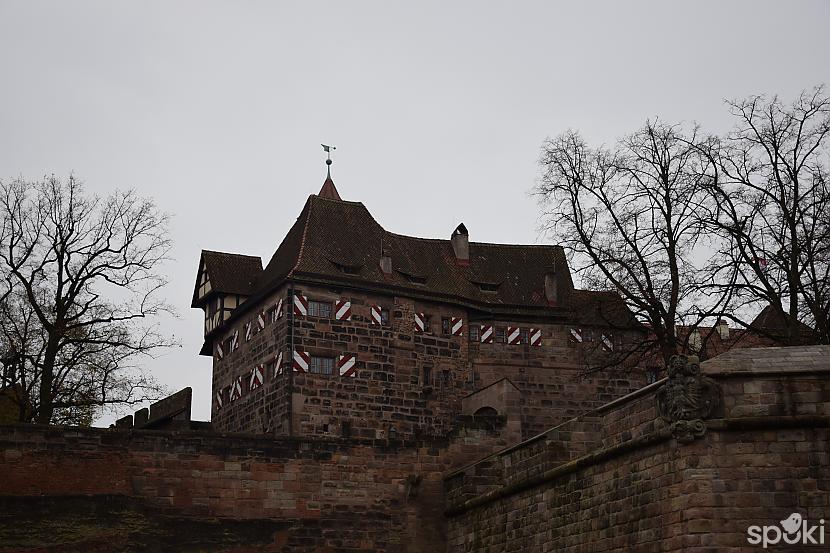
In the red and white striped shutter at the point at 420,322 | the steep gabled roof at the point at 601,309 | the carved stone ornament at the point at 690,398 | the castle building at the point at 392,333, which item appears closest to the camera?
the carved stone ornament at the point at 690,398

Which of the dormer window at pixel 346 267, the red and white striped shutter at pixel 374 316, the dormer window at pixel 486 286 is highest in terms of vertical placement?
the dormer window at pixel 486 286

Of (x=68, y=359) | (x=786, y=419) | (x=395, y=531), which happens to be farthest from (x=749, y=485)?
(x=68, y=359)

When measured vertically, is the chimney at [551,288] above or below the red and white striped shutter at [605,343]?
above

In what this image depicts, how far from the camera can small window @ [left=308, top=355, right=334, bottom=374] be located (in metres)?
32.6

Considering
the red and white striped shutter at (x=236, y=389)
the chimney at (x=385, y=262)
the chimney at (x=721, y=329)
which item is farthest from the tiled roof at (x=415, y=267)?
the chimney at (x=721, y=329)

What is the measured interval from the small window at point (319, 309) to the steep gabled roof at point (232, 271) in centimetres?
347

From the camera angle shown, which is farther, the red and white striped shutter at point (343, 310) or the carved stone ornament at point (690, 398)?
the red and white striped shutter at point (343, 310)

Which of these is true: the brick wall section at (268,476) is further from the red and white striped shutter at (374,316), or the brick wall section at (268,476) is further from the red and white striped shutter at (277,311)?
the red and white striped shutter at (277,311)

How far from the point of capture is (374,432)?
32.8m

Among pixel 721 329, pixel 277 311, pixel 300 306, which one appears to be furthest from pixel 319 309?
pixel 721 329

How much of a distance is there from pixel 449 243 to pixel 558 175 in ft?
29.8

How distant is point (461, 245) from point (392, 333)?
586 centimetres

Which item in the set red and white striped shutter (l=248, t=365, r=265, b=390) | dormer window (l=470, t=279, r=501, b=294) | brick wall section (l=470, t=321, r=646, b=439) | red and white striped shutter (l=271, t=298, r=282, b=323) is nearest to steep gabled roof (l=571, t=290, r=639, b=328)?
brick wall section (l=470, t=321, r=646, b=439)

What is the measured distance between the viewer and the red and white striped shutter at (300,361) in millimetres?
32344
